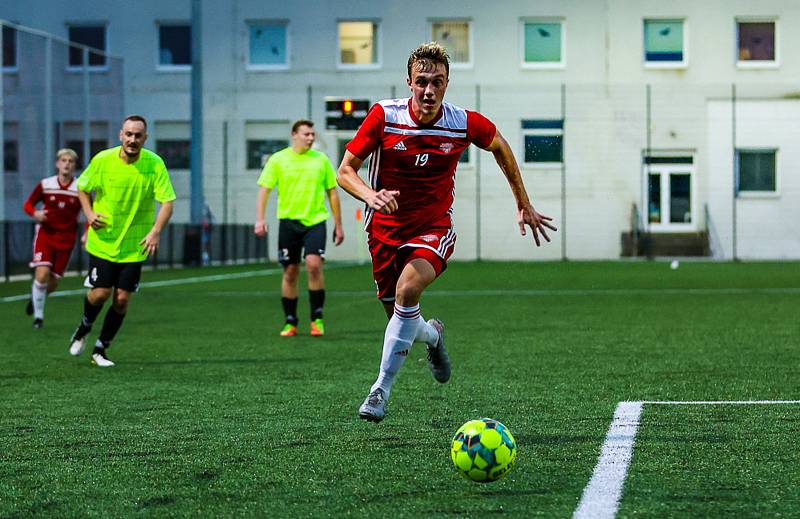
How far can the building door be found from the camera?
138ft

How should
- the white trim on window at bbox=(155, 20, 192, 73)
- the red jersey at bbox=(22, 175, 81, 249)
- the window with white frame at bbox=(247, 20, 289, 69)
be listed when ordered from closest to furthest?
the red jersey at bbox=(22, 175, 81, 249), the window with white frame at bbox=(247, 20, 289, 69), the white trim on window at bbox=(155, 20, 192, 73)

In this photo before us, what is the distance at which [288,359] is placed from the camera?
10.9 m

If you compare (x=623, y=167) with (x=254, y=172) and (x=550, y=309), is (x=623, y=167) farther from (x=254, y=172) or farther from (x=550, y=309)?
(x=550, y=309)

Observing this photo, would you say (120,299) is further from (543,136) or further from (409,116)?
(543,136)

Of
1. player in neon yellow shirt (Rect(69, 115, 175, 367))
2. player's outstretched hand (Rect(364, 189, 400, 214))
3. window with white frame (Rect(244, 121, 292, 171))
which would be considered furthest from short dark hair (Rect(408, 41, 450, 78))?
window with white frame (Rect(244, 121, 292, 171))

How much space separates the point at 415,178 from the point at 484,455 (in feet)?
7.88

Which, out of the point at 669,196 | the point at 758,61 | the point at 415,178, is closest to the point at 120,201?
the point at 415,178

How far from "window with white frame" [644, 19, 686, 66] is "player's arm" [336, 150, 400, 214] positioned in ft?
122

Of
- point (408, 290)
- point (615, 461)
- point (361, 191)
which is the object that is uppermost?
point (361, 191)

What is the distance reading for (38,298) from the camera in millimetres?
14742

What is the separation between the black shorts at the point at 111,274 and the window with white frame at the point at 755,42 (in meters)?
35.6

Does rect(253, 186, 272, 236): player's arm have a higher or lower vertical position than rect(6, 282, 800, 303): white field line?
higher

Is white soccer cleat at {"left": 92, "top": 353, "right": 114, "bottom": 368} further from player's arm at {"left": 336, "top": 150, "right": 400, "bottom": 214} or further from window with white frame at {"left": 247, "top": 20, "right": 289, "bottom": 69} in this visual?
window with white frame at {"left": 247, "top": 20, "right": 289, "bottom": 69}

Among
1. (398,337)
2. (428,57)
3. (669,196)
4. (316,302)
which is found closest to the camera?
(428,57)
